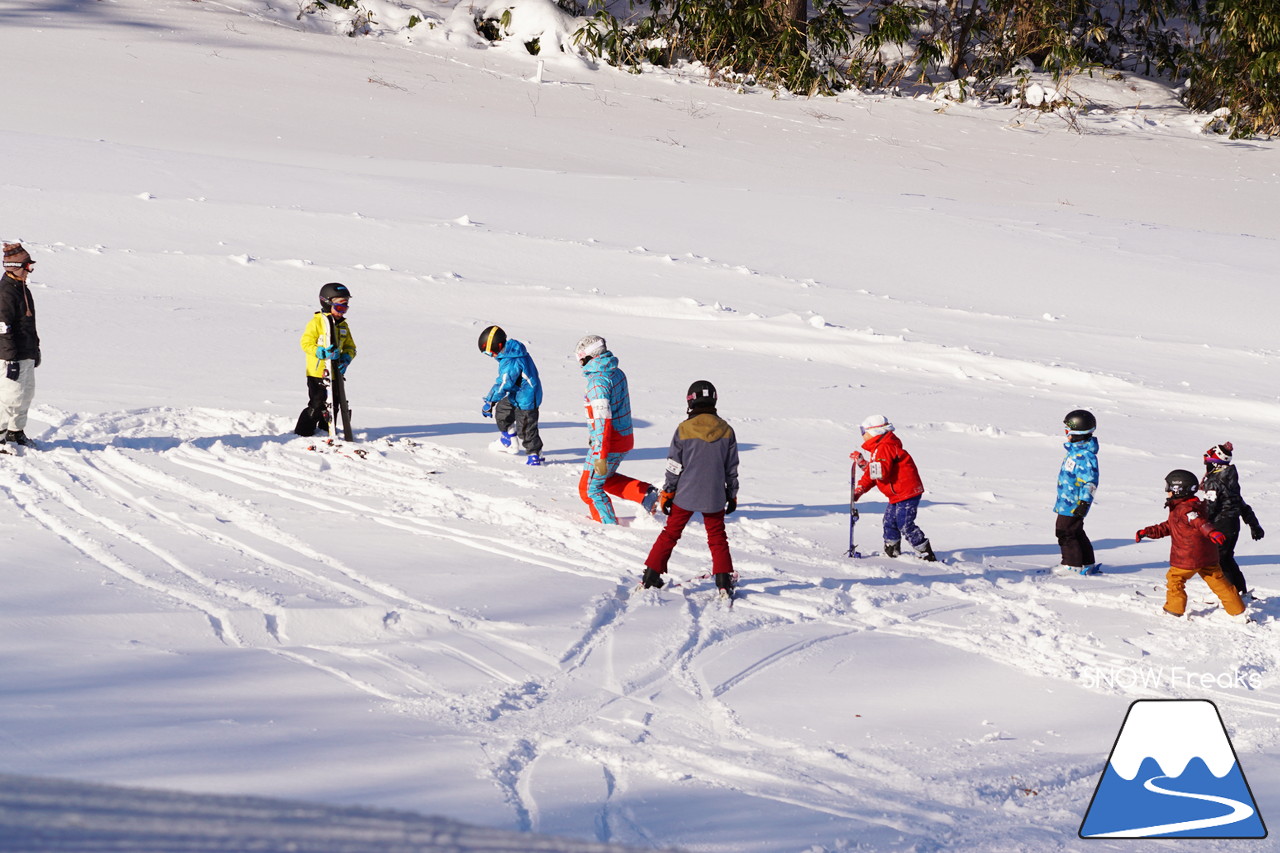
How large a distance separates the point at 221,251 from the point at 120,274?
139cm

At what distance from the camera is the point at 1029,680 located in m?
6.15

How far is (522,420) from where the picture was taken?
9.88 meters

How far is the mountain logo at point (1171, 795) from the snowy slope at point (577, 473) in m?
0.12

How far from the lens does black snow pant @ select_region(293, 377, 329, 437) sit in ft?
32.3

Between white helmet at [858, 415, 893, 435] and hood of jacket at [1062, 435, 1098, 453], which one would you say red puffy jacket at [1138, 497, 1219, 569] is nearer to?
hood of jacket at [1062, 435, 1098, 453]

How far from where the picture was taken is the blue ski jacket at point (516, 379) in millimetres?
9695

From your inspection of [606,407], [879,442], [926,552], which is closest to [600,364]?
[606,407]

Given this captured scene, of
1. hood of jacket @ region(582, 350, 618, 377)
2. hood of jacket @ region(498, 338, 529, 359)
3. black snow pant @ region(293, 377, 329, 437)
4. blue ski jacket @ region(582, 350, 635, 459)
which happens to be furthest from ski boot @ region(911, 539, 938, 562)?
black snow pant @ region(293, 377, 329, 437)

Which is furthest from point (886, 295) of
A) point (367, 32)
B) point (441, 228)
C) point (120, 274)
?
point (367, 32)

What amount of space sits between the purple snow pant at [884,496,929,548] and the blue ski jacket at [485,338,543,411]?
3.09 metres

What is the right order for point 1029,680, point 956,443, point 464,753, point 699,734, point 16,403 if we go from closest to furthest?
1. point 464,753
2. point 699,734
3. point 1029,680
4. point 16,403
5. point 956,443

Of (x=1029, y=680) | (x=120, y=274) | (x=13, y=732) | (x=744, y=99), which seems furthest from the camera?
Result: (x=744, y=99)

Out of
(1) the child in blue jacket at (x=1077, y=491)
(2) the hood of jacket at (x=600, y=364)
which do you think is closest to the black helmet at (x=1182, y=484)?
(1) the child in blue jacket at (x=1077, y=491)

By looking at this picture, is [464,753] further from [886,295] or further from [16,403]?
[886,295]
